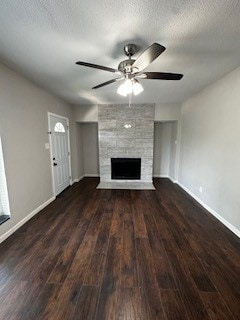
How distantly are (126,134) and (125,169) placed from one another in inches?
45.6

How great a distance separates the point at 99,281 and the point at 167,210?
1.99 meters

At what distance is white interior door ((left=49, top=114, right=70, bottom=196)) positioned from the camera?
378 centimetres

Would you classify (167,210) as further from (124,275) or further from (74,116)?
(74,116)

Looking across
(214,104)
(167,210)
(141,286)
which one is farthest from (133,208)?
(214,104)

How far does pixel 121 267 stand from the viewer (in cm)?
178

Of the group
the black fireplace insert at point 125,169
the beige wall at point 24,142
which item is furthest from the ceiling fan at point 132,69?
the black fireplace insert at point 125,169

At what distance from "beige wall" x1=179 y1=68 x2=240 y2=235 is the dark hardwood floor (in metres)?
0.41

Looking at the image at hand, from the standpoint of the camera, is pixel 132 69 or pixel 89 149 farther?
pixel 89 149

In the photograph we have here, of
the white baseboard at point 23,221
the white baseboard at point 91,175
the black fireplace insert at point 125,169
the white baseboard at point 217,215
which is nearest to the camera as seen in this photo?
the white baseboard at point 23,221

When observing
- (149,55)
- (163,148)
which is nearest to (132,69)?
(149,55)

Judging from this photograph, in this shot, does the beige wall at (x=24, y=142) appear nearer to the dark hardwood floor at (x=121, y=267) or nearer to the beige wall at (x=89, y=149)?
the dark hardwood floor at (x=121, y=267)

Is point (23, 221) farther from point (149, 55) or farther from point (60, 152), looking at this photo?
point (149, 55)

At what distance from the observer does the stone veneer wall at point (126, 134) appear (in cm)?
491

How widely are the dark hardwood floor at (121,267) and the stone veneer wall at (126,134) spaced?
2.24 metres
